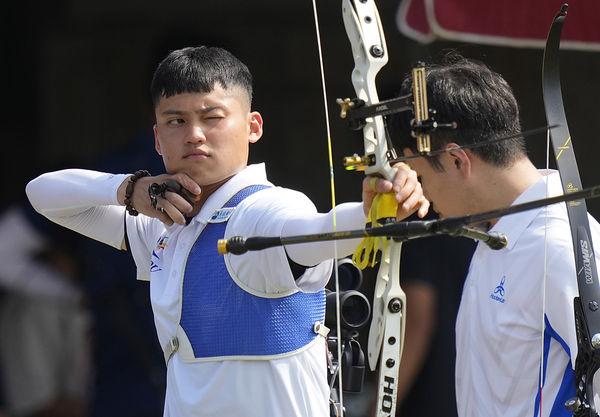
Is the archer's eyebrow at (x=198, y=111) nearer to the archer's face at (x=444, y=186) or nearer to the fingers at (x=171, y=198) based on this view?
the fingers at (x=171, y=198)

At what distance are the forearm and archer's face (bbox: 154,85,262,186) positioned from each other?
0.28 metres

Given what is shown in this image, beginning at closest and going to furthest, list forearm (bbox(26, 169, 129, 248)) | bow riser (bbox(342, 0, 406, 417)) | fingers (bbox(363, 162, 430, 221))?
fingers (bbox(363, 162, 430, 221)), bow riser (bbox(342, 0, 406, 417)), forearm (bbox(26, 169, 129, 248))

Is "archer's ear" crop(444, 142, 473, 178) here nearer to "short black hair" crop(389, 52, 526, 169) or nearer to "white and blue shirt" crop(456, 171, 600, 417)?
"short black hair" crop(389, 52, 526, 169)

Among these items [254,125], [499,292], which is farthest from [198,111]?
[499,292]

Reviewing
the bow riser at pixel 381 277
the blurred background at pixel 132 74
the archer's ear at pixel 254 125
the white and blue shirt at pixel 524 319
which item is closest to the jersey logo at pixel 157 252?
the archer's ear at pixel 254 125

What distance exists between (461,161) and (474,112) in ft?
0.38

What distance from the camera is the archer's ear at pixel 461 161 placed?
8.14ft

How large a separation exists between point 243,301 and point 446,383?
1484 millimetres

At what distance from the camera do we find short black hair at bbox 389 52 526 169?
2482mm

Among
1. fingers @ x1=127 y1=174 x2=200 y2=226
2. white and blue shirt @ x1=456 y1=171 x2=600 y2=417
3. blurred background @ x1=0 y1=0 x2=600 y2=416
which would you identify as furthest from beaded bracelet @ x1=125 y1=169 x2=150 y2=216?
blurred background @ x1=0 y1=0 x2=600 y2=416

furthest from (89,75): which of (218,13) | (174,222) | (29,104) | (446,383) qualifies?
(174,222)

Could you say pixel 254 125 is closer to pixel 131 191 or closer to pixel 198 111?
pixel 198 111

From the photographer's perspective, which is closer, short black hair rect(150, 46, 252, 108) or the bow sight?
the bow sight

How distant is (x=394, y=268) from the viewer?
204 centimetres
